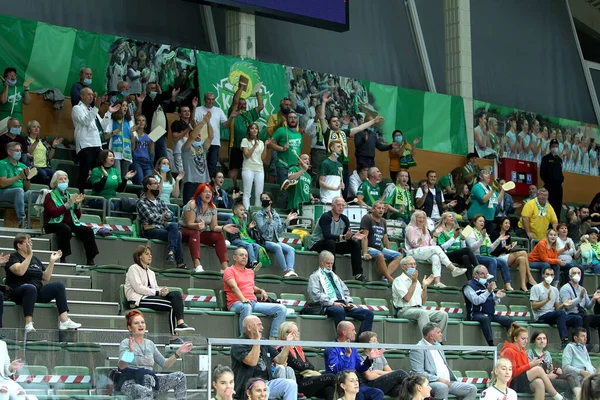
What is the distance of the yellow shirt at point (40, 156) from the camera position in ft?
45.4

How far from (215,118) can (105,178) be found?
3177 mm

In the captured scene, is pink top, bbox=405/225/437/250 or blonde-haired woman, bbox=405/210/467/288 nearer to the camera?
blonde-haired woman, bbox=405/210/467/288

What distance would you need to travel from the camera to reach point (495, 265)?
14.9 meters

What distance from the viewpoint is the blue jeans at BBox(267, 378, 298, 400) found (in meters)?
9.07

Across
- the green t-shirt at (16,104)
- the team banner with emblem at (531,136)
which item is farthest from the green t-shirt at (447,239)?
the green t-shirt at (16,104)

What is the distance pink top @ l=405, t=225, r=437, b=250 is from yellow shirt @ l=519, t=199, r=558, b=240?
3.31 metres

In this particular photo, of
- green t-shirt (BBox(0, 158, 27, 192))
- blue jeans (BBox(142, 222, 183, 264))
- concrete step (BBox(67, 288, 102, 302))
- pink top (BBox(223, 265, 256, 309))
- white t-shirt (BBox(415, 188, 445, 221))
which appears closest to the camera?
concrete step (BBox(67, 288, 102, 302))

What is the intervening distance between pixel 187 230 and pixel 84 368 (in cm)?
456

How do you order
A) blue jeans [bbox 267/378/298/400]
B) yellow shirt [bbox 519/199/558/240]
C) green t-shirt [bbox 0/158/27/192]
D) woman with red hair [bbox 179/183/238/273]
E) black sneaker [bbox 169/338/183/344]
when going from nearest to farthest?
black sneaker [bbox 169/338/183/344] < blue jeans [bbox 267/378/298/400] < woman with red hair [bbox 179/183/238/273] < green t-shirt [bbox 0/158/27/192] < yellow shirt [bbox 519/199/558/240]

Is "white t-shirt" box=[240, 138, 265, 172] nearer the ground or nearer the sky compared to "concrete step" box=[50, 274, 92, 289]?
nearer the sky

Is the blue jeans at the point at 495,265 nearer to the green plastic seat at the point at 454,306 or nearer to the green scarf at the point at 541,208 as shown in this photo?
the green plastic seat at the point at 454,306

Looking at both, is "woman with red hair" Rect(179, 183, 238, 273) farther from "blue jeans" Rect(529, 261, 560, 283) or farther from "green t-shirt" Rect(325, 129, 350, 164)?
"blue jeans" Rect(529, 261, 560, 283)

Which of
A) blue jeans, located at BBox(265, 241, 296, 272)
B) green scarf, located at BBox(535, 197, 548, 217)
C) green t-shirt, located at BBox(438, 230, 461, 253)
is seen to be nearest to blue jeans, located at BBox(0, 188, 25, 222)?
blue jeans, located at BBox(265, 241, 296, 272)

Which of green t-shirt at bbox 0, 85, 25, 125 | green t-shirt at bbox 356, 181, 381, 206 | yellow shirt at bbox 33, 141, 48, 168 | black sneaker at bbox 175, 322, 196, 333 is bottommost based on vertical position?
black sneaker at bbox 175, 322, 196, 333
